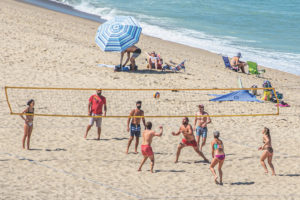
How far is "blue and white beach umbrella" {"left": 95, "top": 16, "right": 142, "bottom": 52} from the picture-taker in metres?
17.1

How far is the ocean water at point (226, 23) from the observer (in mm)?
28422

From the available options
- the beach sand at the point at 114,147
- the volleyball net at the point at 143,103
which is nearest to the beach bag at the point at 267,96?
the volleyball net at the point at 143,103

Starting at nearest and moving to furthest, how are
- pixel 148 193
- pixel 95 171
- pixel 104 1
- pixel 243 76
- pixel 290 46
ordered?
1. pixel 148 193
2. pixel 95 171
3. pixel 243 76
4. pixel 290 46
5. pixel 104 1

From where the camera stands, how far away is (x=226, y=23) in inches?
1507

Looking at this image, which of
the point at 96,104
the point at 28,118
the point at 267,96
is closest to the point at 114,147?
the point at 96,104

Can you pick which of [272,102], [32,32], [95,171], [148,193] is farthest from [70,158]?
[32,32]

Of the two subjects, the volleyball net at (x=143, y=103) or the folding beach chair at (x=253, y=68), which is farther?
the folding beach chair at (x=253, y=68)

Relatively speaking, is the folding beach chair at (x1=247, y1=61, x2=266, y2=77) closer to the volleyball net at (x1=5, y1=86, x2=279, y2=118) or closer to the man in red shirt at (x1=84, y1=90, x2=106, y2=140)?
the volleyball net at (x1=5, y1=86, x2=279, y2=118)

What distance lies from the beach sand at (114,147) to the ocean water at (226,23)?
743 cm

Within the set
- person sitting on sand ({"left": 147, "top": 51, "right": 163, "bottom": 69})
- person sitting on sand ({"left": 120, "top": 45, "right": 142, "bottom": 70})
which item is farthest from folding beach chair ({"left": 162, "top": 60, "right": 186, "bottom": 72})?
person sitting on sand ({"left": 120, "top": 45, "right": 142, "bottom": 70})

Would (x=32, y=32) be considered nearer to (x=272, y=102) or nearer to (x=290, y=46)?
(x=272, y=102)

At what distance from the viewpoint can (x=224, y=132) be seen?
541 inches

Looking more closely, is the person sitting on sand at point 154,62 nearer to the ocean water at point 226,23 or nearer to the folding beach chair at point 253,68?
the folding beach chair at point 253,68

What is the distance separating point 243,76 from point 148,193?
39.5ft
